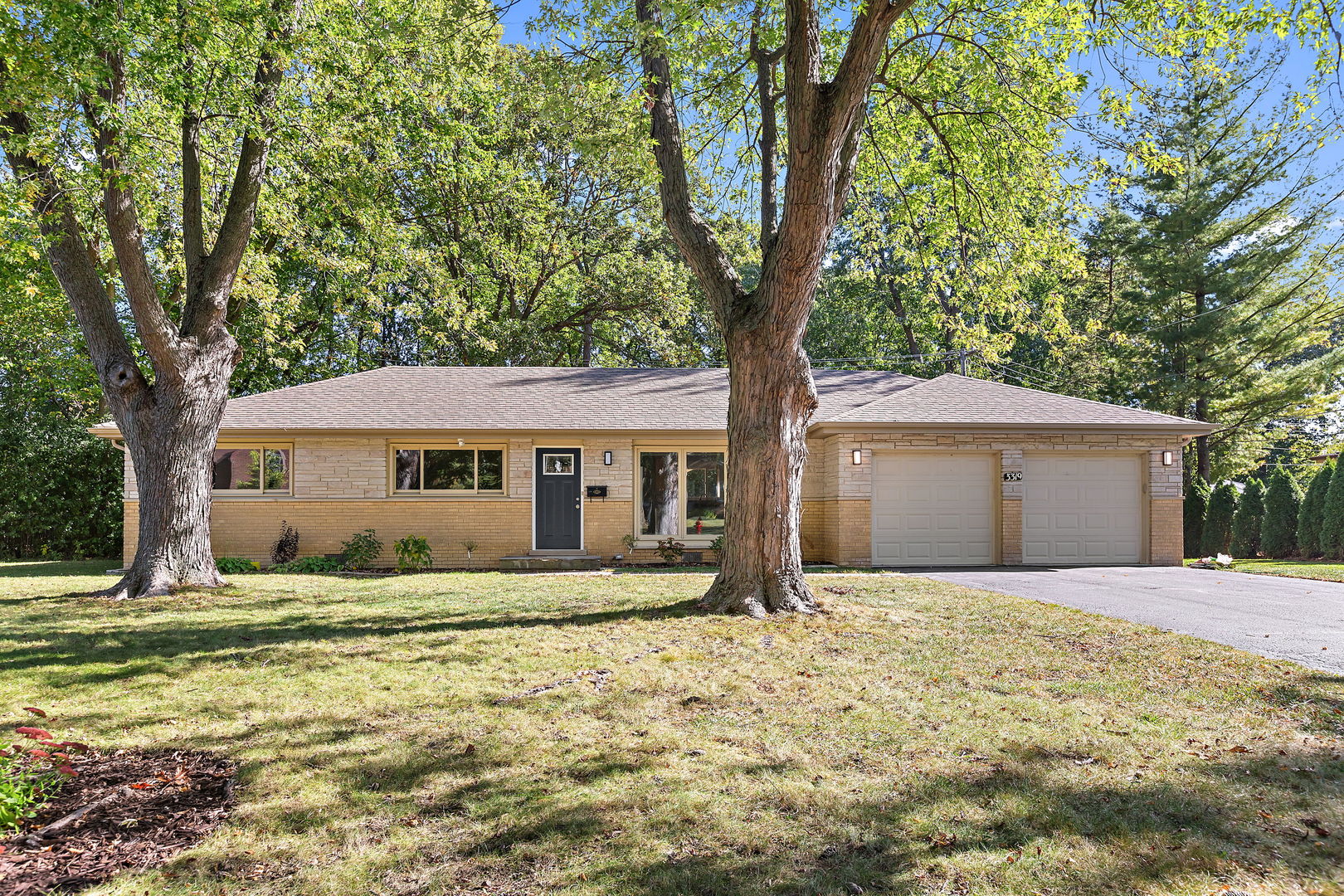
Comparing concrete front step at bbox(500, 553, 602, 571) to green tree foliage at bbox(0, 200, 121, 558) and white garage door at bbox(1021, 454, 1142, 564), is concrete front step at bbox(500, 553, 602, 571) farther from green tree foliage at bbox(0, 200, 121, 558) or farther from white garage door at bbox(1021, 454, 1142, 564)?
green tree foliage at bbox(0, 200, 121, 558)

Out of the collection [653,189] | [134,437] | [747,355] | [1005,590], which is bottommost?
[1005,590]

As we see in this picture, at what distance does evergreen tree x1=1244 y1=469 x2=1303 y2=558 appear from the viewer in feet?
56.1

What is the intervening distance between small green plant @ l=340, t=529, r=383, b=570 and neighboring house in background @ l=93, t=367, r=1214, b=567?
0.24 metres

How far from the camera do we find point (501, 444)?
14.8 metres

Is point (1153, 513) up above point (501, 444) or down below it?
below

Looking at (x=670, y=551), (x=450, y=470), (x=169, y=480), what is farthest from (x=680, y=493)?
(x=169, y=480)

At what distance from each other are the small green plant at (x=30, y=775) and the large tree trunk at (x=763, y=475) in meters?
5.55

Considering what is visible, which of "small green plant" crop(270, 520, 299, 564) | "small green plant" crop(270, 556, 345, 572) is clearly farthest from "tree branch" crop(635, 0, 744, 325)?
"small green plant" crop(270, 520, 299, 564)

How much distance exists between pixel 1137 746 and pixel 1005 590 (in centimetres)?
658

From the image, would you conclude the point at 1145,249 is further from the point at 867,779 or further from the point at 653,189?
the point at 867,779

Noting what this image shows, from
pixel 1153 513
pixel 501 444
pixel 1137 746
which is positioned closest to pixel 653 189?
pixel 501 444

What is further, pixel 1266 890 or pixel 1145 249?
pixel 1145 249

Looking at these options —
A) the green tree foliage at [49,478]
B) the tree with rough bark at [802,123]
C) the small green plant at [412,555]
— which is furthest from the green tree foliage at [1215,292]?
the green tree foliage at [49,478]

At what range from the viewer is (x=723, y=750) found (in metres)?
4.18
